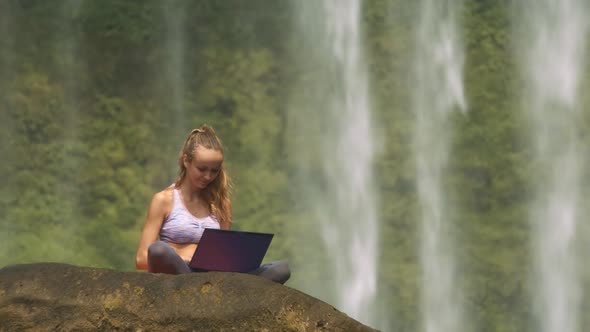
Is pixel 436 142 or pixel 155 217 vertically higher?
pixel 436 142

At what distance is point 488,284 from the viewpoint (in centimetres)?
1341

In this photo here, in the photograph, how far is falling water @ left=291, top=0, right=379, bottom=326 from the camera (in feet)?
44.5

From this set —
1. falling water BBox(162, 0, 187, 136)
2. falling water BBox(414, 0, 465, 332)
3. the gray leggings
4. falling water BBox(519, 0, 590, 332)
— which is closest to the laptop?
the gray leggings

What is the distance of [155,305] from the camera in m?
3.84

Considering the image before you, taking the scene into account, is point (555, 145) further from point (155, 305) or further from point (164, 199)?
point (155, 305)

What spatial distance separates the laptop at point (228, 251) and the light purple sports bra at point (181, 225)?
1.62 feet

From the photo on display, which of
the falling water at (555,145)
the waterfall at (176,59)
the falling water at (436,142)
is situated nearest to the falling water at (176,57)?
the waterfall at (176,59)

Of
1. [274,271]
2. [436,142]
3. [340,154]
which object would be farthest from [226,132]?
[274,271]

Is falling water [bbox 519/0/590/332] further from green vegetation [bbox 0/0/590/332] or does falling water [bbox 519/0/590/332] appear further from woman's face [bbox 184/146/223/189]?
woman's face [bbox 184/146/223/189]

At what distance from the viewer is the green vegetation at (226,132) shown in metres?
13.1

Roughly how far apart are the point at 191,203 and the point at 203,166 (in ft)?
0.89

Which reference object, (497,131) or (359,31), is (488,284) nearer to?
(497,131)

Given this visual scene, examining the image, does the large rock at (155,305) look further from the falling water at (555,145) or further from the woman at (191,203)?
the falling water at (555,145)

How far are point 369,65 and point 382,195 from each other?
5.44 feet
